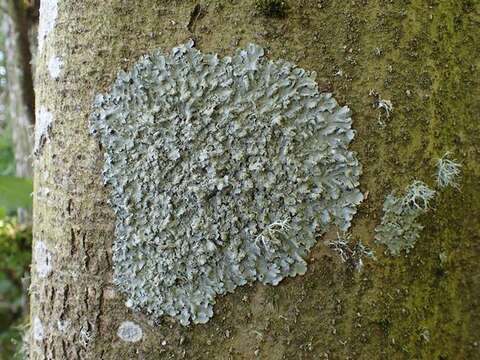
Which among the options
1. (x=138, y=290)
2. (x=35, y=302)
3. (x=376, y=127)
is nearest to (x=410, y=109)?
(x=376, y=127)

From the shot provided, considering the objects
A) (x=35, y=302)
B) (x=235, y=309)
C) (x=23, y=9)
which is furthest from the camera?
(x=23, y=9)

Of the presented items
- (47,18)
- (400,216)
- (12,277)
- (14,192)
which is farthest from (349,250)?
(12,277)

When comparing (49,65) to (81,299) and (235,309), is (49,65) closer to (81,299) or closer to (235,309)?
(81,299)

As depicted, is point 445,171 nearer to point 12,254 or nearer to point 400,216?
point 400,216

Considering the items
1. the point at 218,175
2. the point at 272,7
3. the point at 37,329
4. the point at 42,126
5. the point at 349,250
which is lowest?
the point at 37,329

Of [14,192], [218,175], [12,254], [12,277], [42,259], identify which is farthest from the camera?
[12,277]

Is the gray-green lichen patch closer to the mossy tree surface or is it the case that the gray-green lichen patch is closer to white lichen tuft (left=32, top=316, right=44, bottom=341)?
the mossy tree surface

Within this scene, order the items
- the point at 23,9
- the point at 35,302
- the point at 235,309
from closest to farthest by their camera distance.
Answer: the point at 235,309
the point at 35,302
the point at 23,9
